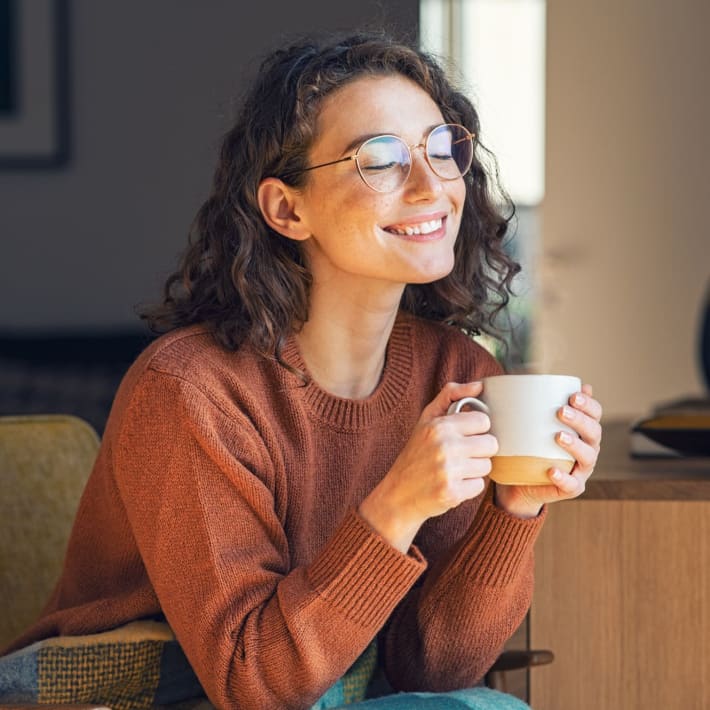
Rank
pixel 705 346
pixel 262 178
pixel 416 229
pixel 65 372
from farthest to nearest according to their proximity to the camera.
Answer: pixel 705 346 < pixel 65 372 < pixel 262 178 < pixel 416 229

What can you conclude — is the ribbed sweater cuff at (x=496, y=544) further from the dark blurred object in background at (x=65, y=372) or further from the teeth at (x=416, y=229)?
the dark blurred object in background at (x=65, y=372)

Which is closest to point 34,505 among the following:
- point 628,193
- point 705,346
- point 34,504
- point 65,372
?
point 34,504

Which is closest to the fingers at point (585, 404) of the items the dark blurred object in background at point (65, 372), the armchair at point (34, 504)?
the armchair at point (34, 504)

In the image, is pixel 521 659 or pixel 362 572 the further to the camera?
pixel 521 659

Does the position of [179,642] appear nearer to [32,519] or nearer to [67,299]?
[32,519]

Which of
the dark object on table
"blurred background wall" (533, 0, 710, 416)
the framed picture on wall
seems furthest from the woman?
"blurred background wall" (533, 0, 710, 416)

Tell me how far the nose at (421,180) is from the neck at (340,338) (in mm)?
149

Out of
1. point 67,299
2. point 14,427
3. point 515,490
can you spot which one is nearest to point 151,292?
point 67,299

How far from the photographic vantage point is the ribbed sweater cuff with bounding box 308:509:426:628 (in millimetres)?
1184

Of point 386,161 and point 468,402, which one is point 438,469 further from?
point 386,161

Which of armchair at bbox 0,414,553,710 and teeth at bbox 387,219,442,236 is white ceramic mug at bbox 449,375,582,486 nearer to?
teeth at bbox 387,219,442,236

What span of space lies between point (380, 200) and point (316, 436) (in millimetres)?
286

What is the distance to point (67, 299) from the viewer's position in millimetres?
3301

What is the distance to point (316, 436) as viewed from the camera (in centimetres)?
140
